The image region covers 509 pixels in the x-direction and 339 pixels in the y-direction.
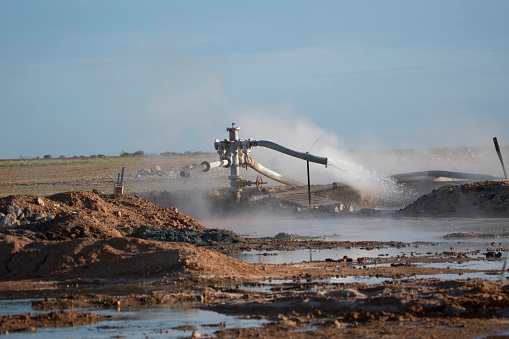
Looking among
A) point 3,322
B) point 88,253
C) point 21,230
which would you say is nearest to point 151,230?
point 21,230

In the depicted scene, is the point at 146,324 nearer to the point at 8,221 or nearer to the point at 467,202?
the point at 8,221

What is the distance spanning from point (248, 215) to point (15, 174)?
145 feet

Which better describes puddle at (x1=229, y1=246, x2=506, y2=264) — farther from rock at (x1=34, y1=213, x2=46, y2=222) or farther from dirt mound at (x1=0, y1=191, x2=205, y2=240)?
rock at (x1=34, y1=213, x2=46, y2=222)

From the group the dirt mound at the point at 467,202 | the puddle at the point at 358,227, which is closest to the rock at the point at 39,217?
the puddle at the point at 358,227

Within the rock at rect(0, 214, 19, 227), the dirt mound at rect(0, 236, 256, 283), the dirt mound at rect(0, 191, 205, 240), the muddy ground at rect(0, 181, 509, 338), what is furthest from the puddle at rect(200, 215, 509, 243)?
the dirt mound at rect(0, 236, 256, 283)

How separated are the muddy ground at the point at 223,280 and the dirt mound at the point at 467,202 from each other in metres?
5.38

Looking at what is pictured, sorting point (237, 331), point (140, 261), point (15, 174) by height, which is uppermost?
point (15, 174)

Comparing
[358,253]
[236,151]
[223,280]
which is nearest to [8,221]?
[223,280]

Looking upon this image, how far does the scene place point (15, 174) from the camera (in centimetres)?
Result: 7125

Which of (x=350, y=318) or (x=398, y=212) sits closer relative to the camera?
(x=350, y=318)

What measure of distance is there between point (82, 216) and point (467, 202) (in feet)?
50.5

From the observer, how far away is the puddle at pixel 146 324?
31.4ft

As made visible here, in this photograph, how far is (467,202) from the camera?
29328 millimetres

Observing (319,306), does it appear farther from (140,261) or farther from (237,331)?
(140,261)
